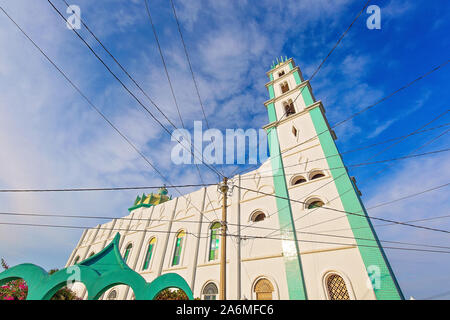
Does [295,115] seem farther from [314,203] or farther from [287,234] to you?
[287,234]

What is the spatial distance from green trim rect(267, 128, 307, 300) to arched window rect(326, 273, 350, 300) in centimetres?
108

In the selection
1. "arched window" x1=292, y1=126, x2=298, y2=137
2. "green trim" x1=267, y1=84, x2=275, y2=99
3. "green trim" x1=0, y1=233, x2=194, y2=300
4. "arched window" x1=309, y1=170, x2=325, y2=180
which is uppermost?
"green trim" x1=267, y1=84, x2=275, y2=99

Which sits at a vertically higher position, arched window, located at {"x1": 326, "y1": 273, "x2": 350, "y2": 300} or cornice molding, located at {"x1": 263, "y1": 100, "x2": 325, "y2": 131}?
cornice molding, located at {"x1": 263, "y1": 100, "x2": 325, "y2": 131}

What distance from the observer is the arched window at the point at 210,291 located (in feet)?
36.1

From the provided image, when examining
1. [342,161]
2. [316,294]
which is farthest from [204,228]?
[342,161]

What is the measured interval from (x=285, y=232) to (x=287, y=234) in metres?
0.15

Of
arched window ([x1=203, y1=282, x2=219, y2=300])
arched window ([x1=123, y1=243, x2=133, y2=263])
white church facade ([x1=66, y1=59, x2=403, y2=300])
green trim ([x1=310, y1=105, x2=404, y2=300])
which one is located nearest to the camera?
green trim ([x1=310, y1=105, x2=404, y2=300])

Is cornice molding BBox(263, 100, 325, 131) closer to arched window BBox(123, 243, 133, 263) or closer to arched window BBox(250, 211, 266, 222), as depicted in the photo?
arched window BBox(250, 211, 266, 222)

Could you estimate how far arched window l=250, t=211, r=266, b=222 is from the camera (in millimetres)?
12289

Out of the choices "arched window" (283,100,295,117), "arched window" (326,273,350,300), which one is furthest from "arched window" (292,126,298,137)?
"arched window" (326,273,350,300)

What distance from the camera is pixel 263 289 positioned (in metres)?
9.70

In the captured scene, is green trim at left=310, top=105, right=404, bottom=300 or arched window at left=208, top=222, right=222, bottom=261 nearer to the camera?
green trim at left=310, top=105, right=404, bottom=300

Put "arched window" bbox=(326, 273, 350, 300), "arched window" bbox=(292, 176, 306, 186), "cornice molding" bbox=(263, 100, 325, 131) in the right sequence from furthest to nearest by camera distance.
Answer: "cornice molding" bbox=(263, 100, 325, 131) → "arched window" bbox=(292, 176, 306, 186) → "arched window" bbox=(326, 273, 350, 300)
